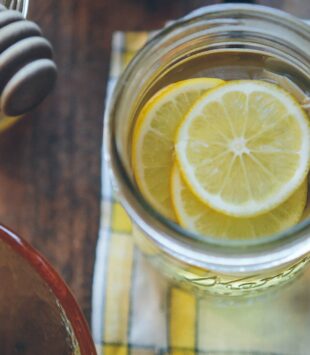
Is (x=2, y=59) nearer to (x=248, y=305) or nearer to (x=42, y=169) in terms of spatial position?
(x=42, y=169)

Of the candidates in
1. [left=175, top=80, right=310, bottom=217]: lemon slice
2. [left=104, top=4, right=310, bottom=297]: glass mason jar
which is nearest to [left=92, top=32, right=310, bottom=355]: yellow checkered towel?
[left=104, top=4, right=310, bottom=297]: glass mason jar

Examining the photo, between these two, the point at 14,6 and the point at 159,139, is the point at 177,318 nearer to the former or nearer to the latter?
the point at 159,139

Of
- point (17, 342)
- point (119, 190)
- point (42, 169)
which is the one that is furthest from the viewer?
point (42, 169)

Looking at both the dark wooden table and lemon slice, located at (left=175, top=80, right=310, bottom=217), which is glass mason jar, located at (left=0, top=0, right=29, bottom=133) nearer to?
the dark wooden table

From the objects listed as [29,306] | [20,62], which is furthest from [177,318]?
[20,62]

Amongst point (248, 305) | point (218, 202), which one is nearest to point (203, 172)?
point (218, 202)
